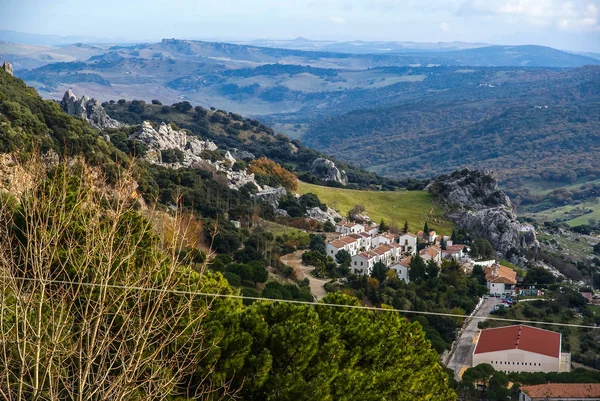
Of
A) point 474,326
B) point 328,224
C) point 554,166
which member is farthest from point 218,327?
point 554,166

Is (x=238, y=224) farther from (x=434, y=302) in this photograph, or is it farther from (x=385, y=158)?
(x=385, y=158)

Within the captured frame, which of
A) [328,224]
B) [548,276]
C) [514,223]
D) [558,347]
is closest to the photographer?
[558,347]

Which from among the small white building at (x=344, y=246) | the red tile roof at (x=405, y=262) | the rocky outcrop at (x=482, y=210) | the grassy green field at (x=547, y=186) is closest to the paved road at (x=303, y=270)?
the small white building at (x=344, y=246)

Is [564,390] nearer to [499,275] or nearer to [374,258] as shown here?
[374,258]

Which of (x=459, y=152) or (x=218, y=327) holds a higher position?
(x=218, y=327)

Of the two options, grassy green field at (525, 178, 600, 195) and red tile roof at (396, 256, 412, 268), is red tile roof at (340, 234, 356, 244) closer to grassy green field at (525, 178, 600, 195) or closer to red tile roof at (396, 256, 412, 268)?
red tile roof at (396, 256, 412, 268)

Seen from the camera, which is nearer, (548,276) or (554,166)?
(548,276)

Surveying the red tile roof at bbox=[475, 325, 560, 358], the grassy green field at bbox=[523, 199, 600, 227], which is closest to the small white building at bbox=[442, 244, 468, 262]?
the red tile roof at bbox=[475, 325, 560, 358]
